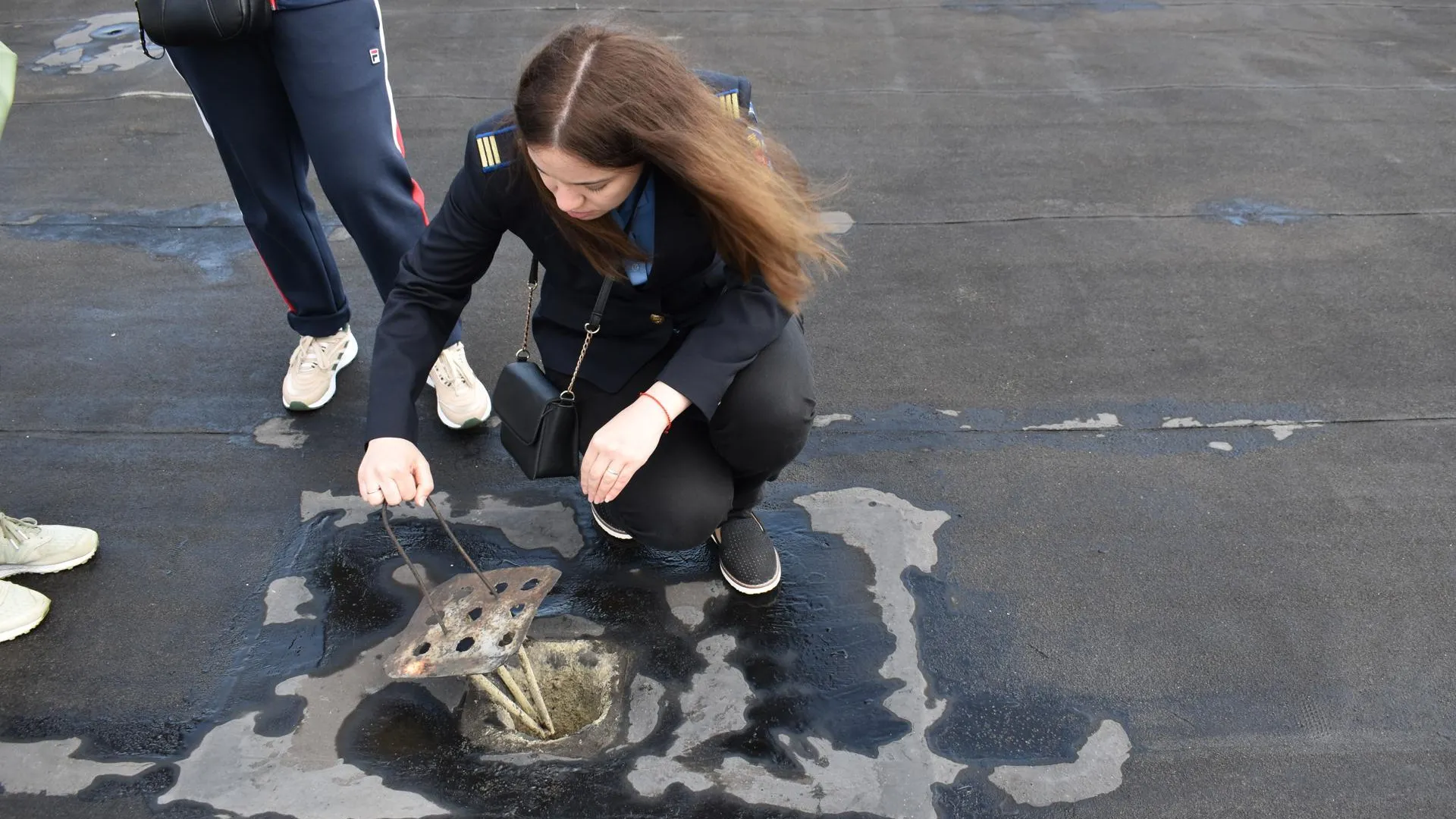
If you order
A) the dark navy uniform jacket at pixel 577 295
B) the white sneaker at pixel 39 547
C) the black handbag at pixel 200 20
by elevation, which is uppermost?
the black handbag at pixel 200 20

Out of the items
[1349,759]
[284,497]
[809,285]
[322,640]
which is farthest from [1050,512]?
[284,497]

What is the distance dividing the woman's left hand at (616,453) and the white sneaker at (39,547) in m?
1.31

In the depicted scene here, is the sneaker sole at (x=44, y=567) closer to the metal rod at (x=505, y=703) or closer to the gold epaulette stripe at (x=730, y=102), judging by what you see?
the metal rod at (x=505, y=703)

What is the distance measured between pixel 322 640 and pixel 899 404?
1.49m

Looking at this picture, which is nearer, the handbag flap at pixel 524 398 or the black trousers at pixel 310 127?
the handbag flap at pixel 524 398

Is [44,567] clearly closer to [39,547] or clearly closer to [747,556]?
[39,547]

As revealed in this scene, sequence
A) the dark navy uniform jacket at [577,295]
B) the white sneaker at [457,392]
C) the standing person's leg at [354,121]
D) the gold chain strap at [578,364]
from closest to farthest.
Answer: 1. the dark navy uniform jacket at [577,295]
2. the gold chain strap at [578,364]
3. the standing person's leg at [354,121]
4. the white sneaker at [457,392]

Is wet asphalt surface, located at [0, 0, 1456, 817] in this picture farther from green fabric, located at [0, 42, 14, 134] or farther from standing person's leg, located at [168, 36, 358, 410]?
green fabric, located at [0, 42, 14, 134]

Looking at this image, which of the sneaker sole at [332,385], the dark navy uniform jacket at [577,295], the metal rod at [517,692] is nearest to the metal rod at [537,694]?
the metal rod at [517,692]

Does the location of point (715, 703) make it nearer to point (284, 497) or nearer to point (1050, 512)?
point (1050, 512)

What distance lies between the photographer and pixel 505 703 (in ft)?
6.07

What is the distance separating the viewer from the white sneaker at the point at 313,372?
270 cm

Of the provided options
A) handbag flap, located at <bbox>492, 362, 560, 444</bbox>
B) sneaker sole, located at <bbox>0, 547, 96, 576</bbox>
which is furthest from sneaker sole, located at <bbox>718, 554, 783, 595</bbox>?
sneaker sole, located at <bbox>0, 547, 96, 576</bbox>

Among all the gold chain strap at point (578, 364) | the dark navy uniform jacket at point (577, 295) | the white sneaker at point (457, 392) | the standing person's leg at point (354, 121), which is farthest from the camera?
the white sneaker at point (457, 392)
